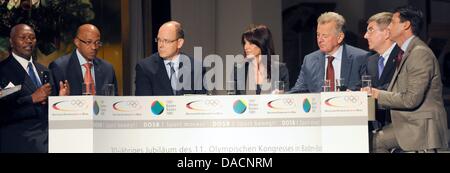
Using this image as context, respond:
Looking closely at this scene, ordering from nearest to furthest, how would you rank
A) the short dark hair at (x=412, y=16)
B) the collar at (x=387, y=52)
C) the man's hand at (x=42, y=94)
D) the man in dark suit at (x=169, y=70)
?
1. the short dark hair at (x=412, y=16)
2. the collar at (x=387, y=52)
3. the man in dark suit at (x=169, y=70)
4. the man's hand at (x=42, y=94)

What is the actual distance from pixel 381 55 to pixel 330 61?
365mm

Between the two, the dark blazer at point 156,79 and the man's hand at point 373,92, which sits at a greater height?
the dark blazer at point 156,79

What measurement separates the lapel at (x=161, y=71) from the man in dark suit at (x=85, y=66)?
12.4 inches

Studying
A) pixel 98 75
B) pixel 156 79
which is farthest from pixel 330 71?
pixel 98 75

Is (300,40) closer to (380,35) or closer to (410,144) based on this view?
(380,35)

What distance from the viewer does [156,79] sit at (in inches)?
303

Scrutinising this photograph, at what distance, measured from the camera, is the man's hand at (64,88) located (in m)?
7.68

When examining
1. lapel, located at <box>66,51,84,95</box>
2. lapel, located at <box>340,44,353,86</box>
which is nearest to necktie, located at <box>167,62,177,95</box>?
lapel, located at <box>66,51,84,95</box>

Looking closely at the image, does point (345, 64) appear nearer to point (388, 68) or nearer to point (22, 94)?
point (388, 68)

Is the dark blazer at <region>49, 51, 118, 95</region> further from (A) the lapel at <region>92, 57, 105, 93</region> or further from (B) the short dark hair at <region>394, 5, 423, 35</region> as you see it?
(B) the short dark hair at <region>394, 5, 423, 35</region>

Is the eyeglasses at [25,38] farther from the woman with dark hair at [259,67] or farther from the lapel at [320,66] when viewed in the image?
the lapel at [320,66]

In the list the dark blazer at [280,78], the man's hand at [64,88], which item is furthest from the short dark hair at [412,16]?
the man's hand at [64,88]
